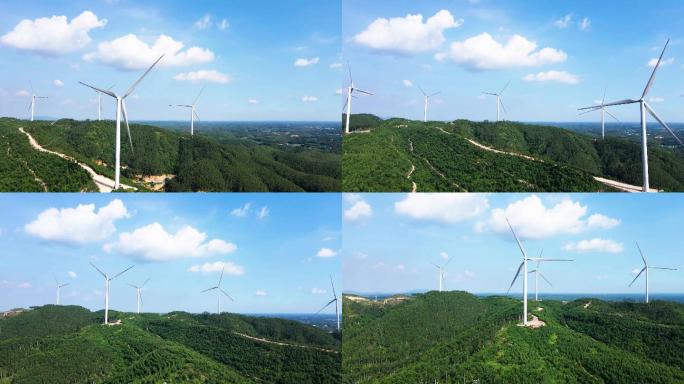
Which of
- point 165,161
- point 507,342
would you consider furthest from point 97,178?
point 507,342

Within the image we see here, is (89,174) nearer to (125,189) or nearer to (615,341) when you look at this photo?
(125,189)

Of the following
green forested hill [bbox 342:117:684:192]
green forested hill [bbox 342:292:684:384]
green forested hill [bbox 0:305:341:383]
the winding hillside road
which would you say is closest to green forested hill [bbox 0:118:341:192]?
the winding hillside road

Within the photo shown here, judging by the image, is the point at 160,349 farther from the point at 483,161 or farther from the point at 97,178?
the point at 483,161

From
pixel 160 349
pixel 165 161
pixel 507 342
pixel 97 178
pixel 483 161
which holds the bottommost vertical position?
pixel 160 349

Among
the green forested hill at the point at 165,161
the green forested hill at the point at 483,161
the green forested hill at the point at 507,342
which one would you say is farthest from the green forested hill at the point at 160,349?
the green forested hill at the point at 483,161

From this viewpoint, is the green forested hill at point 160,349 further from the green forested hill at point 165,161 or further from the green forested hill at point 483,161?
the green forested hill at point 483,161

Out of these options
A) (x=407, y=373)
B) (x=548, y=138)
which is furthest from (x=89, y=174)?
(x=548, y=138)
